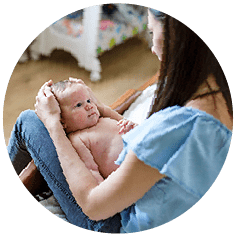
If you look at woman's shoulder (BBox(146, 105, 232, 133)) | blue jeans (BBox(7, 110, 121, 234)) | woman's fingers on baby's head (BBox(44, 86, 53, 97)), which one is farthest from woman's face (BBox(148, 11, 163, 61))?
blue jeans (BBox(7, 110, 121, 234))

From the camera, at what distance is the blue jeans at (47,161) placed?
5.02 ft

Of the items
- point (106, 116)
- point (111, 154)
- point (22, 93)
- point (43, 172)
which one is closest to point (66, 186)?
point (43, 172)

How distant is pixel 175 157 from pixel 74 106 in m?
0.51

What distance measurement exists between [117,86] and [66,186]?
52 cm

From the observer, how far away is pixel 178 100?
1.43m

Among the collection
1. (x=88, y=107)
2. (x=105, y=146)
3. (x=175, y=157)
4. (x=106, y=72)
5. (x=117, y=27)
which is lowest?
(x=175, y=157)

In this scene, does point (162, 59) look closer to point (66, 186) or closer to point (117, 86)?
point (117, 86)

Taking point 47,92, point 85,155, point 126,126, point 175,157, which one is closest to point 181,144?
point 175,157

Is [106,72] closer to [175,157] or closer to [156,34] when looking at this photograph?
[156,34]

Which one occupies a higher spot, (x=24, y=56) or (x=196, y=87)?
(x=24, y=56)

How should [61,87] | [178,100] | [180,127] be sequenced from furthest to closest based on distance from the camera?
[61,87] < [178,100] < [180,127]

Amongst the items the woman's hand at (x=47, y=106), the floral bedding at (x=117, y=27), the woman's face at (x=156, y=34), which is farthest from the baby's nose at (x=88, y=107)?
the woman's face at (x=156, y=34)

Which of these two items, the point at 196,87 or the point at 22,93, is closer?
the point at 196,87

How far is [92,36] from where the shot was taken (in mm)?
1604
